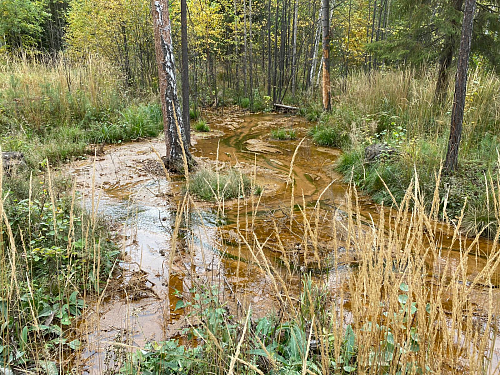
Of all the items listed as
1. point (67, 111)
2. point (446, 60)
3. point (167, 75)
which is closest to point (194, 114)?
point (67, 111)

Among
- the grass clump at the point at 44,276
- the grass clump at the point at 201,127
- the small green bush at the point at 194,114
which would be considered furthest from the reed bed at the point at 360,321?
the small green bush at the point at 194,114

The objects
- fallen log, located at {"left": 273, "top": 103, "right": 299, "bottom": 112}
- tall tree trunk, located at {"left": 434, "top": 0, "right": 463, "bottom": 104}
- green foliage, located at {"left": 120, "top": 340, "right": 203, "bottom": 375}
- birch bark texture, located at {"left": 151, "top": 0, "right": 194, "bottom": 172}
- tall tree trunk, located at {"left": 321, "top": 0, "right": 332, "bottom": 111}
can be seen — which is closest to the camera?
green foliage, located at {"left": 120, "top": 340, "right": 203, "bottom": 375}

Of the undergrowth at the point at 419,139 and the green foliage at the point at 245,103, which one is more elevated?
the undergrowth at the point at 419,139

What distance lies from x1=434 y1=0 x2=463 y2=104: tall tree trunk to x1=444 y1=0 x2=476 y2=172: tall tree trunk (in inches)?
106

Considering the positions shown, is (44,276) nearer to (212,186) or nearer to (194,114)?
(212,186)

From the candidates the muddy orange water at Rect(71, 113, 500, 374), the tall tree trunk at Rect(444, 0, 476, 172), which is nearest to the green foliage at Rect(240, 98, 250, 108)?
the muddy orange water at Rect(71, 113, 500, 374)

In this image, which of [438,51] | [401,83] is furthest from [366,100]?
[438,51]

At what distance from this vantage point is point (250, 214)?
15.0 feet

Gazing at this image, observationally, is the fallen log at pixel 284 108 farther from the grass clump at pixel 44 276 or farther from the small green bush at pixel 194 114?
the grass clump at pixel 44 276

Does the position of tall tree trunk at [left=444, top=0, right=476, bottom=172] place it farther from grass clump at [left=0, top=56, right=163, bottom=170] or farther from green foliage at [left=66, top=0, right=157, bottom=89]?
green foliage at [left=66, top=0, right=157, bottom=89]

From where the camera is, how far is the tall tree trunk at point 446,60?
7.03 m

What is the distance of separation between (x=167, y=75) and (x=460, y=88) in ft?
12.8

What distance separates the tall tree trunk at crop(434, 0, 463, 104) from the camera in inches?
277

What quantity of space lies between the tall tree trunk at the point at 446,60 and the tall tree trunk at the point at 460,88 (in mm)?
2696
